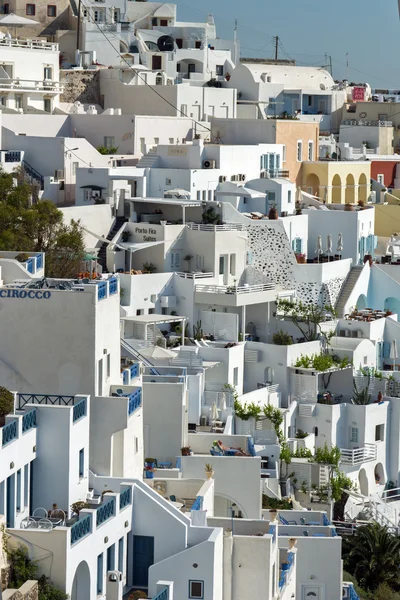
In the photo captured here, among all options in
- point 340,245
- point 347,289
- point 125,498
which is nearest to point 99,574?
point 125,498

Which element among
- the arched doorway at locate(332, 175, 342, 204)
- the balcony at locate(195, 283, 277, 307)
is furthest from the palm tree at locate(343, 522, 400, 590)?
the arched doorway at locate(332, 175, 342, 204)

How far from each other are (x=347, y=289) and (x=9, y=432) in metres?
31.0

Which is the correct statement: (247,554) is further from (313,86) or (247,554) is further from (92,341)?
(313,86)

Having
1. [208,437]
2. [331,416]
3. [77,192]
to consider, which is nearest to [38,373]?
[208,437]

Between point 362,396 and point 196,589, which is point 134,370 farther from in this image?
point 362,396

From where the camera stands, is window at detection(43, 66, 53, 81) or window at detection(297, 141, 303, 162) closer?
window at detection(43, 66, 53, 81)

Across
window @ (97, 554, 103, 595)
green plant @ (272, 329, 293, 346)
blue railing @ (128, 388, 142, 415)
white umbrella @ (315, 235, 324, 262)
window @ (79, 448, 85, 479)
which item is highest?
white umbrella @ (315, 235, 324, 262)

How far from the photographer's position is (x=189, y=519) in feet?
89.4

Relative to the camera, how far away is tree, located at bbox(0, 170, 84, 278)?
4216 centimetres

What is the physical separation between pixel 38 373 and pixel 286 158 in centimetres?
3386

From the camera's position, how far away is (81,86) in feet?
211

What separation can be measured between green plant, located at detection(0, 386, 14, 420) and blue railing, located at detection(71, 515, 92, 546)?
1.93m

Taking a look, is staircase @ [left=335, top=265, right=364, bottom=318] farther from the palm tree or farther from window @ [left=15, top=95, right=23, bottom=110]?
the palm tree

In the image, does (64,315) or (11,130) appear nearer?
(64,315)
